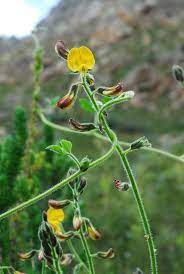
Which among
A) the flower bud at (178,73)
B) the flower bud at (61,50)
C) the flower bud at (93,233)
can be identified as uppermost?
the flower bud at (178,73)

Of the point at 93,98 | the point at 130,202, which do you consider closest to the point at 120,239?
the point at 130,202

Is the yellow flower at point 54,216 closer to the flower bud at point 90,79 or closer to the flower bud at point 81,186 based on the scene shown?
the flower bud at point 81,186

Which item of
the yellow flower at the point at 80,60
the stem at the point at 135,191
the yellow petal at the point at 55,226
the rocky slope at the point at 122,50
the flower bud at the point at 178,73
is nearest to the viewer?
the stem at the point at 135,191

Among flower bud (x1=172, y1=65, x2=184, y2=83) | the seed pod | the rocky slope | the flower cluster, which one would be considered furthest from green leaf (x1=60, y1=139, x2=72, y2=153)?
the rocky slope

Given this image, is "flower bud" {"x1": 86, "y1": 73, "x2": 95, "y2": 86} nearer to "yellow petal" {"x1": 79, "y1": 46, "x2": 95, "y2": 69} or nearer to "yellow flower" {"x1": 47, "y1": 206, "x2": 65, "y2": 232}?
"yellow petal" {"x1": 79, "y1": 46, "x2": 95, "y2": 69}

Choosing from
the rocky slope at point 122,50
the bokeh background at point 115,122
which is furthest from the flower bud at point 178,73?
the rocky slope at point 122,50

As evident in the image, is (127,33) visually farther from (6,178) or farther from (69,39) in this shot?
(6,178)

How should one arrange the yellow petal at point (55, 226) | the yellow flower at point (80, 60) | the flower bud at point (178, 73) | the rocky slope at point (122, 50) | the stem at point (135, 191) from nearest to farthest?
the stem at point (135, 191) → the yellow flower at point (80, 60) → the yellow petal at point (55, 226) → the flower bud at point (178, 73) → the rocky slope at point (122, 50)
